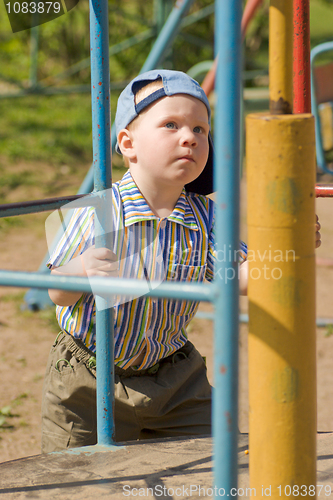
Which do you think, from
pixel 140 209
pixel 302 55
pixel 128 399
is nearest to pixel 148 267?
pixel 140 209

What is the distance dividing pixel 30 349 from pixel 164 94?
6.41 feet

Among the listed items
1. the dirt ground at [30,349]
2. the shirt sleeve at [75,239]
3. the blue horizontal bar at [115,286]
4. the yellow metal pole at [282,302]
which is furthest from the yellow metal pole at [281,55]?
the dirt ground at [30,349]

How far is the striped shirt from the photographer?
4.75 ft

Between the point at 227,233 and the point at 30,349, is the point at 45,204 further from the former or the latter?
the point at 30,349

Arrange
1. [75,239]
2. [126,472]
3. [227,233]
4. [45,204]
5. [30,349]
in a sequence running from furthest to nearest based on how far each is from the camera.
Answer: [30,349]
[75,239]
[126,472]
[45,204]
[227,233]

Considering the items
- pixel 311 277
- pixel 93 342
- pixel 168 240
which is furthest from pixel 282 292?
pixel 93 342

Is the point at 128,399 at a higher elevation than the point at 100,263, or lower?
lower

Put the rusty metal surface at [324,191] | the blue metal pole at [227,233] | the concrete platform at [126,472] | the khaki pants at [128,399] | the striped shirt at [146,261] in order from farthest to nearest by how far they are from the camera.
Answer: the khaki pants at [128,399] → the striped shirt at [146,261] → the rusty metal surface at [324,191] → the concrete platform at [126,472] → the blue metal pole at [227,233]

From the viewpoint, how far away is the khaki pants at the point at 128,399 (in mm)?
1586

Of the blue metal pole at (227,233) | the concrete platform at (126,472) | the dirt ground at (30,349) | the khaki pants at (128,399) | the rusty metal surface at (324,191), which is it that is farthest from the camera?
the dirt ground at (30,349)

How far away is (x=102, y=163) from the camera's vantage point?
130 cm

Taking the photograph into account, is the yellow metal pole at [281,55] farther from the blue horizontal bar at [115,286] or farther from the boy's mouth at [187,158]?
the boy's mouth at [187,158]

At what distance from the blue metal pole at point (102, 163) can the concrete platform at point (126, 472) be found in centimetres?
12

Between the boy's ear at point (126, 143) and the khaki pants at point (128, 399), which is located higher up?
the boy's ear at point (126, 143)
